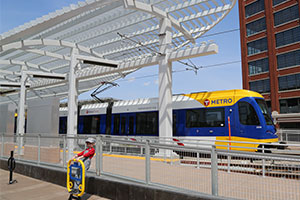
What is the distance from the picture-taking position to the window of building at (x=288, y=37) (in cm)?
3789

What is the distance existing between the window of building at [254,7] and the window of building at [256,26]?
1683 mm

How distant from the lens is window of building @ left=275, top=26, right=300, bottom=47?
124ft

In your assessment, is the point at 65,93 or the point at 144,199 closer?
the point at 144,199

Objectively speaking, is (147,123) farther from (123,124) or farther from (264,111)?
(264,111)

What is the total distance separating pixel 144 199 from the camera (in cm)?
609

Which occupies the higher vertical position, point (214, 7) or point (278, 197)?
point (214, 7)

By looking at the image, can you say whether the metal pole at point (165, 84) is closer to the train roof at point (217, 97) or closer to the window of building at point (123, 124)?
the train roof at point (217, 97)

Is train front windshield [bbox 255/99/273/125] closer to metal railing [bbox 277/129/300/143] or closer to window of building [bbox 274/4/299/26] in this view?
metal railing [bbox 277/129/300/143]

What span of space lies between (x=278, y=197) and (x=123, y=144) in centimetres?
407

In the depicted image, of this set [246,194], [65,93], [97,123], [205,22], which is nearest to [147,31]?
[205,22]

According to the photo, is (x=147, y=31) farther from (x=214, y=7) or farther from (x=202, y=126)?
(x=202, y=126)

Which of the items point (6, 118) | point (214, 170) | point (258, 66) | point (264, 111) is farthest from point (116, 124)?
point (258, 66)

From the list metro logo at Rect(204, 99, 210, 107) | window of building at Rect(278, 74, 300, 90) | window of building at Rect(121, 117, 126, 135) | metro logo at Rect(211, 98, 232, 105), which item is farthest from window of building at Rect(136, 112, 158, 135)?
window of building at Rect(278, 74, 300, 90)

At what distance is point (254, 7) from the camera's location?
147 feet
